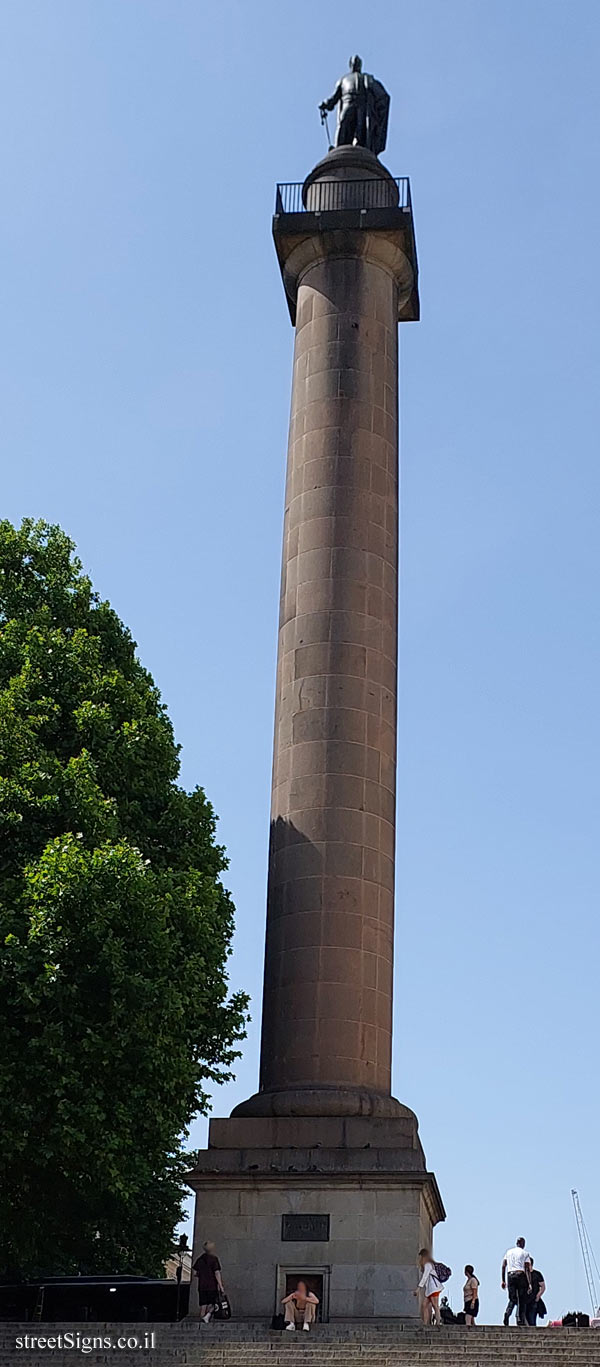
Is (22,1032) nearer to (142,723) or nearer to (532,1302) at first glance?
(142,723)

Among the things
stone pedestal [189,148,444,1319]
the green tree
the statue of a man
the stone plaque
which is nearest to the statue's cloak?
the statue of a man

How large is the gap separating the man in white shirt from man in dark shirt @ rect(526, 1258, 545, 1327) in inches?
3.5

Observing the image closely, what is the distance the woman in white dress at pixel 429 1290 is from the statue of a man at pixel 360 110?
24974 millimetres

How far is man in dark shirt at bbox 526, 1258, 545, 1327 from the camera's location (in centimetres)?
2747

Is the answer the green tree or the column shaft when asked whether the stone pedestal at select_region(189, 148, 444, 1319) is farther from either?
the green tree

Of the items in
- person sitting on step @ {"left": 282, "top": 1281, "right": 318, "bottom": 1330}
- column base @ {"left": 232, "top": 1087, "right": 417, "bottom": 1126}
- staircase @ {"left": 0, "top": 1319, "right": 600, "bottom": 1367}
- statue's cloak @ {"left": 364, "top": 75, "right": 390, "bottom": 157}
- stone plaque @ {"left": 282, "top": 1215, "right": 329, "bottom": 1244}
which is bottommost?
staircase @ {"left": 0, "top": 1319, "right": 600, "bottom": 1367}

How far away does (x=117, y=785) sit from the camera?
101 feet

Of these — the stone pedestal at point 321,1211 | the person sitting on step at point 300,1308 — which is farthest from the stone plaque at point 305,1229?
the person sitting on step at point 300,1308

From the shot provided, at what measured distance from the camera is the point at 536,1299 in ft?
90.4

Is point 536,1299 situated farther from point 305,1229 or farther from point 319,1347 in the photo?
point 319,1347

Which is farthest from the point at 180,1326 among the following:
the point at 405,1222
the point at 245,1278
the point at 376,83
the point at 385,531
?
the point at 376,83

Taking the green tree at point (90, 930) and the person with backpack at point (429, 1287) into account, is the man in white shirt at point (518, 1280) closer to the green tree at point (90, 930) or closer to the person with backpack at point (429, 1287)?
the person with backpack at point (429, 1287)

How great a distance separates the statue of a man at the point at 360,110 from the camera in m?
38.3

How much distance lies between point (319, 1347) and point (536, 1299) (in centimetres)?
635
